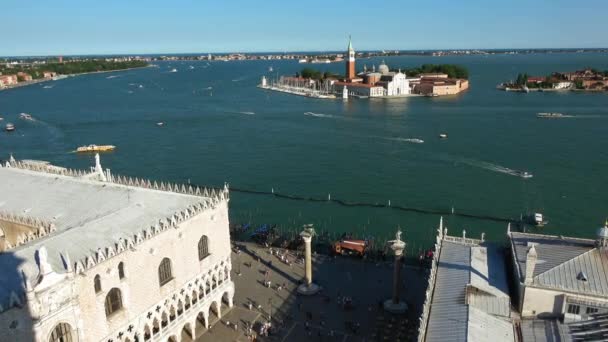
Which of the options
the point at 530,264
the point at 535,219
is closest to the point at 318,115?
the point at 535,219

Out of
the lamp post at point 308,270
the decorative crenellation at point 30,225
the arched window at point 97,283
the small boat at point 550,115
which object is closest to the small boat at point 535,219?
the lamp post at point 308,270

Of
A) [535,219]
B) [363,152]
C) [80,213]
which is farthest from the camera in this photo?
[363,152]

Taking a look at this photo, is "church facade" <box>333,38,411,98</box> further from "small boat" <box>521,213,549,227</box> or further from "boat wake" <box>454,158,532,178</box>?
"small boat" <box>521,213,549,227</box>

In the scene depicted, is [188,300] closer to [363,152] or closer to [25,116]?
[363,152]

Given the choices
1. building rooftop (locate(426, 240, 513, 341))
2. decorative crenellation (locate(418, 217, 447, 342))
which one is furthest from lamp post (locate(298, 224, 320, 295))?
building rooftop (locate(426, 240, 513, 341))

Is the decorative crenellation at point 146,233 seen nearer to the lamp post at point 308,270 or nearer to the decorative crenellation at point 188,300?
the decorative crenellation at point 188,300
